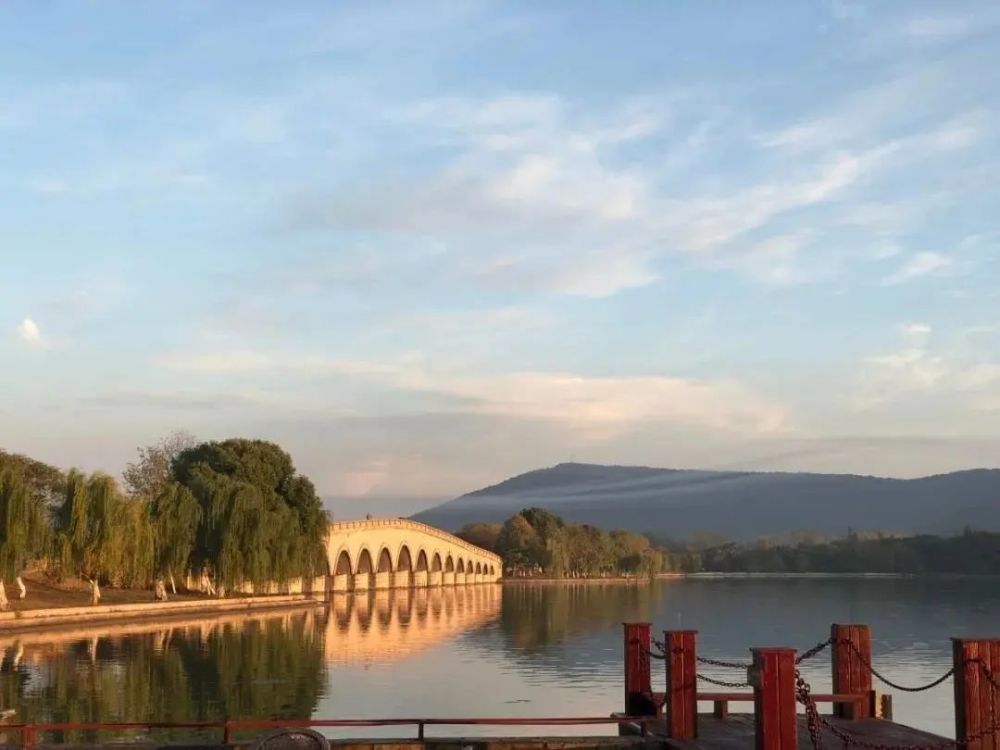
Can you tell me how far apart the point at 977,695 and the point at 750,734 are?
10.8 ft

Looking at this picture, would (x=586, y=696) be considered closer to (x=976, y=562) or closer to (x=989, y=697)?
(x=989, y=697)

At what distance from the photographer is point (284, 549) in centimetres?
5194

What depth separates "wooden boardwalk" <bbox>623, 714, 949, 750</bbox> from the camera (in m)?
12.4

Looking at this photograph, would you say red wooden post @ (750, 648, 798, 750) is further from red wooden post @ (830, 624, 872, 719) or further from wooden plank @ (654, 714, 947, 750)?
red wooden post @ (830, 624, 872, 719)

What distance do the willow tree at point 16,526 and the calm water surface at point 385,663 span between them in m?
2.77

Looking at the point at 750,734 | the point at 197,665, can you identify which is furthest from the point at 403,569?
the point at 750,734

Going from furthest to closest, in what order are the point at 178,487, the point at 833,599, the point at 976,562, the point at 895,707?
1. the point at 976,562
2. the point at 833,599
3. the point at 178,487
4. the point at 895,707

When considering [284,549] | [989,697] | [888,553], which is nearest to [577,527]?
[888,553]

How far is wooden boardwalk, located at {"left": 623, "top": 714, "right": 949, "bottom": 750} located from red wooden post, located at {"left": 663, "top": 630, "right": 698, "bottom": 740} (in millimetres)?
161

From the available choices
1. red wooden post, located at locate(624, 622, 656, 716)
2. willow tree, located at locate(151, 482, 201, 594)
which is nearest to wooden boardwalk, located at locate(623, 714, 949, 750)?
red wooden post, located at locate(624, 622, 656, 716)

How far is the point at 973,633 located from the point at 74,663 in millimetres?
33291

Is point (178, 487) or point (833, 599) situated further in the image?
A: point (833, 599)

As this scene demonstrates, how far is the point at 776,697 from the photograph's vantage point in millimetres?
10703

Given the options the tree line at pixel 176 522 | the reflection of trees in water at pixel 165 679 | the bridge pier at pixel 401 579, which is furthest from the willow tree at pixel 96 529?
the bridge pier at pixel 401 579
